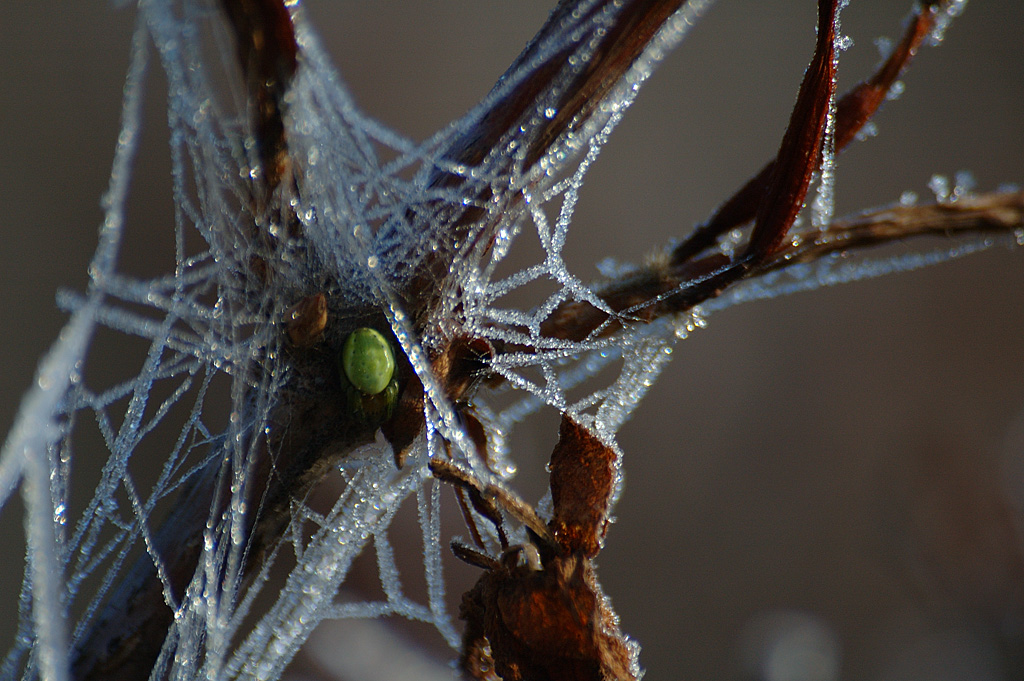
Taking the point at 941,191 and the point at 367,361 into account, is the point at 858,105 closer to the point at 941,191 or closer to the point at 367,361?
the point at 941,191

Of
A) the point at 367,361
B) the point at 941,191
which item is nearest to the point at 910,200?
the point at 941,191

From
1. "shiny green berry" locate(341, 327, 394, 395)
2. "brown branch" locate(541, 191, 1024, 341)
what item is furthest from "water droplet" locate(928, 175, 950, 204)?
"shiny green berry" locate(341, 327, 394, 395)

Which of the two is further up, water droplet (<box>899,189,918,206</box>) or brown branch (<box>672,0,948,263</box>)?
brown branch (<box>672,0,948,263</box>)

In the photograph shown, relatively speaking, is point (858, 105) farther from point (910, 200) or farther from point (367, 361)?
point (367, 361)

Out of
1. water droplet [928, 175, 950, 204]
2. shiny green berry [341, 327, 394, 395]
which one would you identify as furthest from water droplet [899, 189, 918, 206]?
shiny green berry [341, 327, 394, 395]

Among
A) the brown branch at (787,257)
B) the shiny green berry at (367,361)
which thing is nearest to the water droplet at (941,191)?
the brown branch at (787,257)

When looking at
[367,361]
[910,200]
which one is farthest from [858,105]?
[367,361]

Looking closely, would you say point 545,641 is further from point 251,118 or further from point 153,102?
point 153,102

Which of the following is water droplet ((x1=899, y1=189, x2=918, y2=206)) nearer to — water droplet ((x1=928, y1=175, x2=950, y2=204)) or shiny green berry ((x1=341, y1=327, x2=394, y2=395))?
water droplet ((x1=928, y1=175, x2=950, y2=204))
